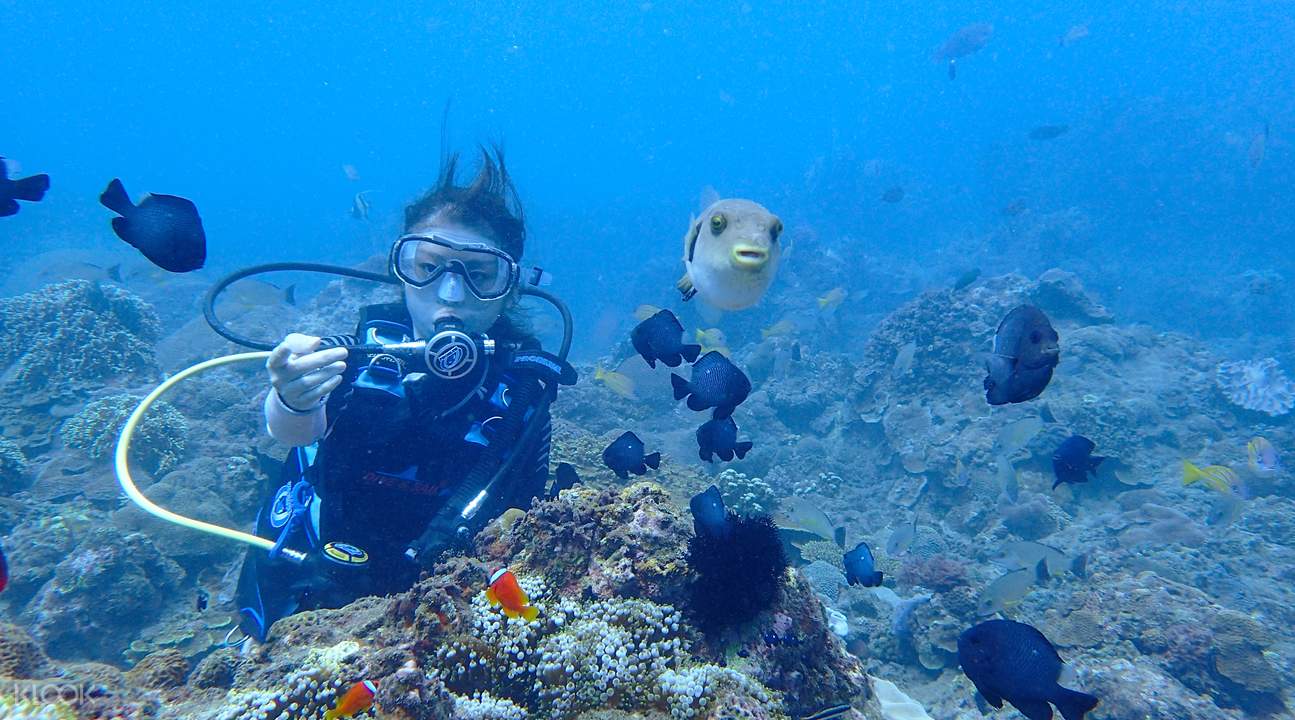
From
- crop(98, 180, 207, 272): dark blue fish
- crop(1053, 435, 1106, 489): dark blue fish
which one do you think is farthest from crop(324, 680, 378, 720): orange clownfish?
crop(1053, 435, 1106, 489): dark blue fish

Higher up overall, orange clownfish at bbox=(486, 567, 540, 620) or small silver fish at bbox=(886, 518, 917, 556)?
orange clownfish at bbox=(486, 567, 540, 620)

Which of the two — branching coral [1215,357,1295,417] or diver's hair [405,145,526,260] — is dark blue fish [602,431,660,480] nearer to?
diver's hair [405,145,526,260]

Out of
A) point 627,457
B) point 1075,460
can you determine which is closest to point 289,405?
point 627,457

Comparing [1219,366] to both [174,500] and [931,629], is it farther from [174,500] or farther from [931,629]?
[174,500]

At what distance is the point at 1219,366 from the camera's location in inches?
418

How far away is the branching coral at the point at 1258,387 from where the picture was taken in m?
9.98

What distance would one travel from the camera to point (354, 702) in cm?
178

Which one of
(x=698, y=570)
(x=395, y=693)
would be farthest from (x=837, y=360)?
(x=395, y=693)

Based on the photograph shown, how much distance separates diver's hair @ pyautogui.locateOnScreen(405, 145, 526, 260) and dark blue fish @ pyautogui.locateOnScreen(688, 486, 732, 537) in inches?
103

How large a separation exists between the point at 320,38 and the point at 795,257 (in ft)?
393

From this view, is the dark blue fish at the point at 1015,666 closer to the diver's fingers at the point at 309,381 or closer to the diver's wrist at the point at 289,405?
the diver's fingers at the point at 309,381

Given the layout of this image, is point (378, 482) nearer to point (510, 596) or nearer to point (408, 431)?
point (408, 431)

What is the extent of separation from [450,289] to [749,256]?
2768mm

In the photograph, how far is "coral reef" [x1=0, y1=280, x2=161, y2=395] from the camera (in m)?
9.47
